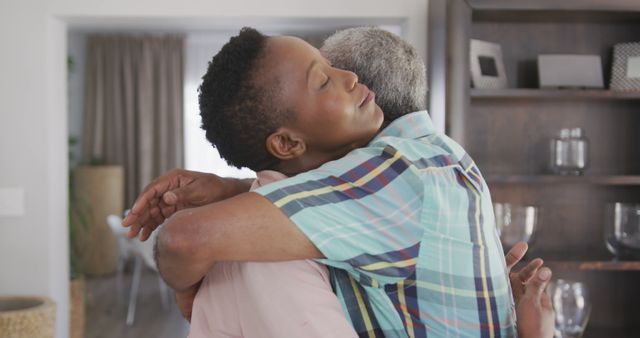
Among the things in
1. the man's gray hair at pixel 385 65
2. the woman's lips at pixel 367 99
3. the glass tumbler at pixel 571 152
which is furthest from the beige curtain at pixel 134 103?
the woman's lips at pixel 367 99

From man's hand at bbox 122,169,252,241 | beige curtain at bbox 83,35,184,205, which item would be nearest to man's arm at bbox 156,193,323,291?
man's hand at bbox 122,169,252,241

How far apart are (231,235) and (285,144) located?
0.21 meters

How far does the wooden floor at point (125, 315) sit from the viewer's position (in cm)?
491

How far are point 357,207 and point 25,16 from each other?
7.66 feet

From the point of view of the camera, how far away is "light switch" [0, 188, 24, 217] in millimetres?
2723

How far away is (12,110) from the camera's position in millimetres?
2713

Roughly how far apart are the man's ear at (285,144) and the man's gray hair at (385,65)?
8.9 inches

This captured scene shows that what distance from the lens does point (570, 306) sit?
2.32 meters

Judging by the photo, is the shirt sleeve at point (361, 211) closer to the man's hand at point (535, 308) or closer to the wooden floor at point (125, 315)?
the man's hand at point (535, 308)

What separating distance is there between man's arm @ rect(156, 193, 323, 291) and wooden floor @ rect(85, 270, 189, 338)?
168 inches

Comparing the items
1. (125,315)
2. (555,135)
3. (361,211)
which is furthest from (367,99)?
(125,315)

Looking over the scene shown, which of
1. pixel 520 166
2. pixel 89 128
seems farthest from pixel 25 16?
pixel 89 128

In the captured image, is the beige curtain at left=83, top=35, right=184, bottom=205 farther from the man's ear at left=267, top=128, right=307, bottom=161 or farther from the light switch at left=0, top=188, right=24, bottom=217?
the man's ear at left=267, top=128, right=307, bottom=161

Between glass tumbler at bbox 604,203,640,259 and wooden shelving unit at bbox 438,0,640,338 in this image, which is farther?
wooden shelving unit at bbox 438,0,640,338
